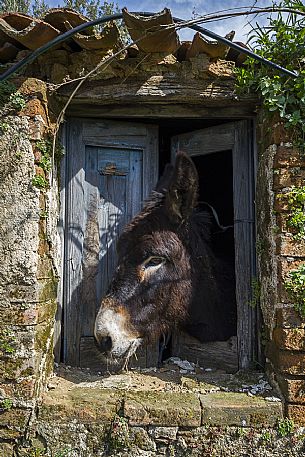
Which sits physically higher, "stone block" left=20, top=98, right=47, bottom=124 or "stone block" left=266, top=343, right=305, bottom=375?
"stone block" left=20, top=98, right=47, bottom=124

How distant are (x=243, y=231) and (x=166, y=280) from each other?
83 cm

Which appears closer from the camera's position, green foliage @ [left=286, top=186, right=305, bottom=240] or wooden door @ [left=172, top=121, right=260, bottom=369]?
green foliage @ [left=286, top=186, right=305, bottom=240]

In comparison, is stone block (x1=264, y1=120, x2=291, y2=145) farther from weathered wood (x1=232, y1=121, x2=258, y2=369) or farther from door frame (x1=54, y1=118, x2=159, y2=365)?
door frame (x1=54, y1=118, x2=159, y2=365)

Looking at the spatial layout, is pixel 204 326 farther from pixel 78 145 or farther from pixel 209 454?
pixel 78 145

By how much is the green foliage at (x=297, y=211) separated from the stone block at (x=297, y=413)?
1194 millimetres

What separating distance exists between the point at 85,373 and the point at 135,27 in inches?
110

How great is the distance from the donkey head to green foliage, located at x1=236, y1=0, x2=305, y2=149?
0.80 meters

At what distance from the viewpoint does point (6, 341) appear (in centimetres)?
314

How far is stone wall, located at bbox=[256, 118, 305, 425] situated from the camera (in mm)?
3035

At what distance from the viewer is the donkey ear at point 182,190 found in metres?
3.53

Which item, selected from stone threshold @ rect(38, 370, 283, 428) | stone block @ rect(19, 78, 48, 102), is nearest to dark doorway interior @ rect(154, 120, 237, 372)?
stone threshold @ rect(38, 370, 283, 428)

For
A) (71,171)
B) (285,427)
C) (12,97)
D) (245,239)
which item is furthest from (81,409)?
(12,97)

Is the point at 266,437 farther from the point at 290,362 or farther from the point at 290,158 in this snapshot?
the point at 290,158

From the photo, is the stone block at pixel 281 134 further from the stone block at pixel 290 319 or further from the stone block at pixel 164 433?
the stone block at pixel 164 433
